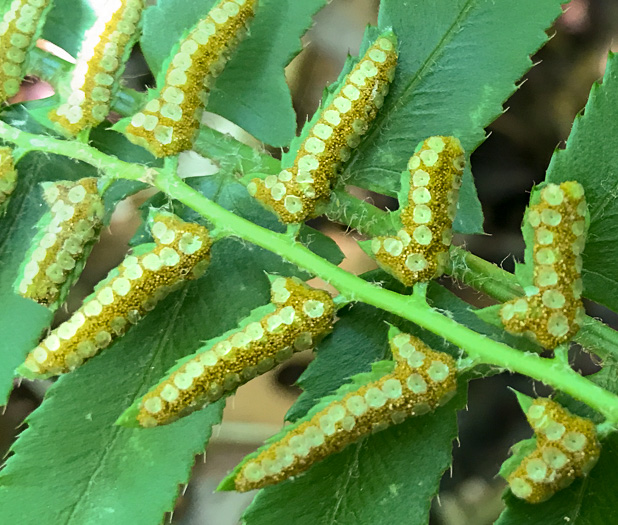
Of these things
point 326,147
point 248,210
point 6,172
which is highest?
point 326,147

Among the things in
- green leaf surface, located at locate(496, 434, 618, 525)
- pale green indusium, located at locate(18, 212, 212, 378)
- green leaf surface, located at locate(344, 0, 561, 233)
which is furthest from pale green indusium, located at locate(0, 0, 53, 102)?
green leaf surface, located at locate(496, 434, 618, 525)

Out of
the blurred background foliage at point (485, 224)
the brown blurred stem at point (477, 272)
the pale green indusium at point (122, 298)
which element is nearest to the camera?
the pale green indusium at point (122, 298)

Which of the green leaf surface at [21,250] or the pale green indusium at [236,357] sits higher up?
the pale green indusium at [236,357]

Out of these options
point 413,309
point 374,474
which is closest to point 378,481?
point 374,474

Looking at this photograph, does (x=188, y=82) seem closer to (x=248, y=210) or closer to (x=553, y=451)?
(x=248, y=210)

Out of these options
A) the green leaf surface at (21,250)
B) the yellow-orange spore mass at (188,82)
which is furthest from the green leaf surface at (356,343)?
the green leaf surface at (21,250)

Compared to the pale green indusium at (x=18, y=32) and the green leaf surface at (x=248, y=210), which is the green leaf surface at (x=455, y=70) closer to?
the green leaf surface at (x=248, y=210)

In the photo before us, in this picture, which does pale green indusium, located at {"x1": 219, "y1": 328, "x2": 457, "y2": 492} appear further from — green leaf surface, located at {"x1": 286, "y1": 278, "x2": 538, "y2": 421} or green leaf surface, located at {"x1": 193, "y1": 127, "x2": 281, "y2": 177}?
green leaf surface, located at {"x1": 193, "y1": 127, "x2": 281, "y2": 177}

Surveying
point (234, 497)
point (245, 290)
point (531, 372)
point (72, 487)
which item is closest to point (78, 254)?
point (245, 290)
